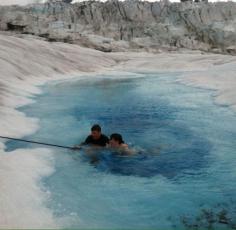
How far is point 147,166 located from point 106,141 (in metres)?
1.51

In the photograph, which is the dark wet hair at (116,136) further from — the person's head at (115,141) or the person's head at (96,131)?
the person's head at (96,131)

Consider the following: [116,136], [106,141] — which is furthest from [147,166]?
[106,141]

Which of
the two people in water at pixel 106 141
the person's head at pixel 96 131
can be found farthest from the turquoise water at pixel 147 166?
the person's head at pixel 96 131

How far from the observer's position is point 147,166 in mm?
10883

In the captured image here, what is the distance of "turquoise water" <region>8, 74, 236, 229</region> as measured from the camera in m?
8.00

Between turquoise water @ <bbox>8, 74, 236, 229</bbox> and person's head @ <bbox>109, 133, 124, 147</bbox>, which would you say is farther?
person's head @ <bbox>109, 133, 124, 147</bbox>

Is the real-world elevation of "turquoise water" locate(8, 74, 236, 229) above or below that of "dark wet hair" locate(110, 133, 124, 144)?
below

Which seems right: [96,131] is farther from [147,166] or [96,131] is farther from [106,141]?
[147,166]

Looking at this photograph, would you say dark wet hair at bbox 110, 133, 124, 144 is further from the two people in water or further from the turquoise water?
the turquoise water

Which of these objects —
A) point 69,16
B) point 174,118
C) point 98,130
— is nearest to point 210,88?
point 174,118

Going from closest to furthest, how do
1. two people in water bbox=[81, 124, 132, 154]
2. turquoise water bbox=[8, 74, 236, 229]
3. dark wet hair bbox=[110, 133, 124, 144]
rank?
turquoise water bbox=[8, 74, 236, 229] < dark wet hair bbox=[110, 133, 124, 144] < two people in water bbox=[81, 124, 132, 154]

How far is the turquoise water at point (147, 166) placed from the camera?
800 centimetres

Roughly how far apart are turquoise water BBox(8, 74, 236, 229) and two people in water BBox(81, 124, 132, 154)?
0.21 meters

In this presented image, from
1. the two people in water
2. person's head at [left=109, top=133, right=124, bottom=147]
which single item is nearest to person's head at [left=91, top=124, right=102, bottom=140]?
the two people in water
